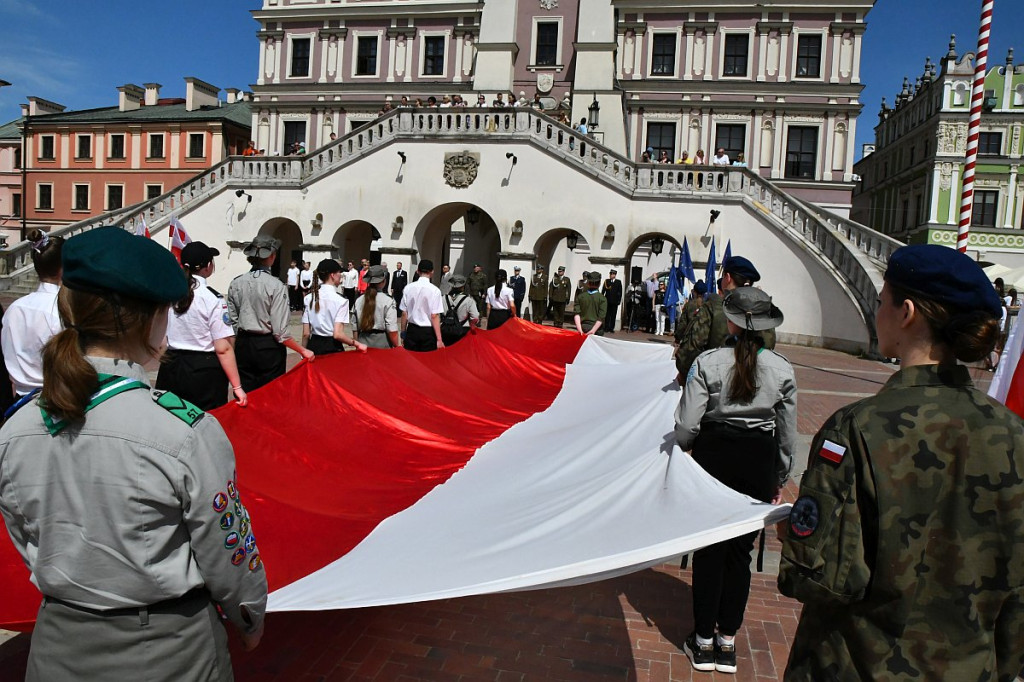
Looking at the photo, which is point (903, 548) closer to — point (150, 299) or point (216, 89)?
point (150, 299)

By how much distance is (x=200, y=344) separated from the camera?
6355mm

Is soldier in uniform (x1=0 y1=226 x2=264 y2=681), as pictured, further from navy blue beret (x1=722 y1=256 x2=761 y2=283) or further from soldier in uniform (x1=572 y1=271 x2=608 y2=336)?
soldier in uniform (x1=572 y1=271 x2=608 y2=336)

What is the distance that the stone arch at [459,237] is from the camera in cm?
2778

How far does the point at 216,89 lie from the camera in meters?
52.7

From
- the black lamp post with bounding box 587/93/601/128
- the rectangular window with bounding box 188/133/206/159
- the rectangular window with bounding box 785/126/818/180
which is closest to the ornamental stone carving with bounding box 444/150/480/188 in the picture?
the black lamp post with bounding box 587/93/601/128

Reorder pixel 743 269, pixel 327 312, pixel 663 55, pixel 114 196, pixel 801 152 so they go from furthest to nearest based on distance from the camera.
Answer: pixel 114 196
pixel 663 55
pixel 801 152
pixel 327 312
pixel 743 269

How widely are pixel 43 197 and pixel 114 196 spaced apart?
19.9 feet

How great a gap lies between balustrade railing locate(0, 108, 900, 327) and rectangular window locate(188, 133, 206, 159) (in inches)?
792

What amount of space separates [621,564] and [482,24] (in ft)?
119

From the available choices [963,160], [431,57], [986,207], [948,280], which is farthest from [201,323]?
[986,207]

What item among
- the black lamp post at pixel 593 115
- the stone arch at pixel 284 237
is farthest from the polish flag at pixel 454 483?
the black lamp post at pixel 593 115

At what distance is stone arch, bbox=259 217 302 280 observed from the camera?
95.3 ft

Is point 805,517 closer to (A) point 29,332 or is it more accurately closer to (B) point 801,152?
(A) point 29,332

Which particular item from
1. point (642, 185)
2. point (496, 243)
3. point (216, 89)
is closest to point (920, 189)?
point (496, 243)
